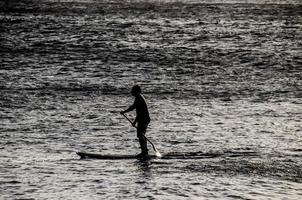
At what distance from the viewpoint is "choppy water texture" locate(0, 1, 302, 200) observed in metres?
17.5

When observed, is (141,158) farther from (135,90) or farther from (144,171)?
(135,90)

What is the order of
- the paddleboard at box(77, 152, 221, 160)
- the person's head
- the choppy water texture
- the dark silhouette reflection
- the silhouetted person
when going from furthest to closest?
1. the silhouetted person
2. the paddleboard at box(77, 152, 221, 160)
3. the person's head
4. the dark silhouette reflection
5. the choppy water texture

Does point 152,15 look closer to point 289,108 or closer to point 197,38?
point 197,38

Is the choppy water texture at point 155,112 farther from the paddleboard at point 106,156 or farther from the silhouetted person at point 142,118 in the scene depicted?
the silhouetted person at point 142,118

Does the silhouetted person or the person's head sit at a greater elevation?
the person's head

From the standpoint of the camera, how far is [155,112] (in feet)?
96.3

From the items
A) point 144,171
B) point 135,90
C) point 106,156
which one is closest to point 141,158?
point 106,156

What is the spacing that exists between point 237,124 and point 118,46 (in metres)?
33.6

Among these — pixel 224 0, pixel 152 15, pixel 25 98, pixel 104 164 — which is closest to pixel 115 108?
pixel 25 98

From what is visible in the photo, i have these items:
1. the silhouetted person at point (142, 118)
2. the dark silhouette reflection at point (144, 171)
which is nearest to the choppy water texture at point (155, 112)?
the dark silhouette reflection at point (144, 171)

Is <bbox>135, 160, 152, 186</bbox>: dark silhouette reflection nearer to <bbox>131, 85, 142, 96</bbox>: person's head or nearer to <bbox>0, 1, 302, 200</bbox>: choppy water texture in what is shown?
<bbox>0, 1, 302, 200</bbox>: choppy water texture

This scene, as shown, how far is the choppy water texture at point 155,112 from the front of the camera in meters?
17.5

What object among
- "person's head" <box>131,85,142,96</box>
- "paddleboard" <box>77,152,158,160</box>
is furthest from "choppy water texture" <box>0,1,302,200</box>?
"person's head" <box>131,85,142,96</box>

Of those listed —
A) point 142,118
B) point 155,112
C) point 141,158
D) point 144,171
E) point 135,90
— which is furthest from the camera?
point 155,112
